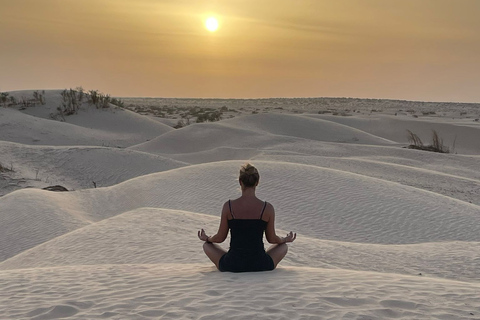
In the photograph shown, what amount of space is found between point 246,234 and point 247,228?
0.22 ft

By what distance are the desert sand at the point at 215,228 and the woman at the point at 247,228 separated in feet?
0.47

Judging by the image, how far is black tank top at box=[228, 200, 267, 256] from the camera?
516 centimetres

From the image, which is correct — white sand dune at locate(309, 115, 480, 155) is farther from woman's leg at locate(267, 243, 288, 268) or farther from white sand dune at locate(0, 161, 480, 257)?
woman's leg at locate(267, 243, 288, 268)

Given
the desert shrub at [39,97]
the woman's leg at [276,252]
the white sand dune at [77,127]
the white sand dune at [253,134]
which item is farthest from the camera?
the desert shrub at [39,97]

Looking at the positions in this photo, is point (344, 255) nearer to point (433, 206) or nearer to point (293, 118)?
point (433, 206)

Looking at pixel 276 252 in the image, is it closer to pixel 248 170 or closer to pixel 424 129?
pixel 248 170

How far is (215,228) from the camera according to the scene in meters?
9.86

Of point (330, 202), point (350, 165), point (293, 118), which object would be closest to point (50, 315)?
point (330, 202)

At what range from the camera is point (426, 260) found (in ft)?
28.2

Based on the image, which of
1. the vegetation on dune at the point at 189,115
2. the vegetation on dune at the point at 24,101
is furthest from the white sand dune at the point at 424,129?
the vegetation on dune at the point at 24,101

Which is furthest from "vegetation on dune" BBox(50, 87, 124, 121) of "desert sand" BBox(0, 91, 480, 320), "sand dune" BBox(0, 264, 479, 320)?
"sand dune" BBox(0, 264, 479, 320)

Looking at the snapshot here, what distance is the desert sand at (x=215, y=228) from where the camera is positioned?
4582mm

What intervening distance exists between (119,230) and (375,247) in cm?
456

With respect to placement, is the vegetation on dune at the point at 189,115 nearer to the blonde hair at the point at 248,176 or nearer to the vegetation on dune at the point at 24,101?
the vegetation on dune at the point at 24,101
